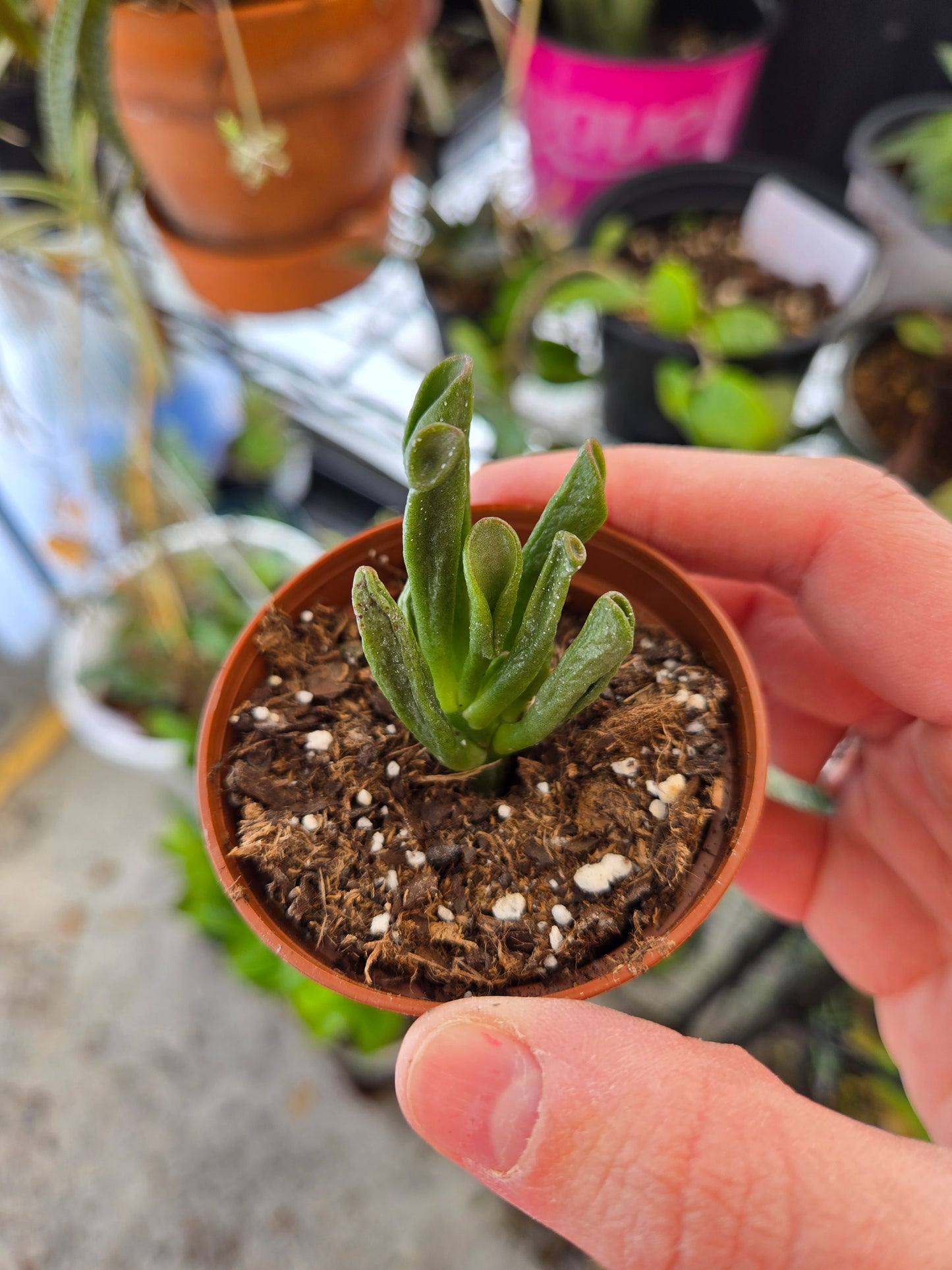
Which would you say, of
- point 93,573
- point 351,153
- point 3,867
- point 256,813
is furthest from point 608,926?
point 3,867

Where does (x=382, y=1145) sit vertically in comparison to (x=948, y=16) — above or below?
below

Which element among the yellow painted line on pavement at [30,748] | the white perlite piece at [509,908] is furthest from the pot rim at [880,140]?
the yellow painted line on pavement at [30,748]

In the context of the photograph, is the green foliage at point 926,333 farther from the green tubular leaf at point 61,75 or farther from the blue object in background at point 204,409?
the blue object in background at point 204,409

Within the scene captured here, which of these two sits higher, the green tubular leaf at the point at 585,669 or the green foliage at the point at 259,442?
the green tubular leaf at the point at 585,669

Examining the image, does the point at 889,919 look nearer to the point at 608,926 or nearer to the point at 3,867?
the point at 608,926

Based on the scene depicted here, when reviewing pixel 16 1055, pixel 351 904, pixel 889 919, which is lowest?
pixel 16 1055

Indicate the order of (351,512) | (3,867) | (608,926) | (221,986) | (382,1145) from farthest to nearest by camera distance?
(351,512)
(3,867)
(221,986)
(382,1145)
(608,926)
